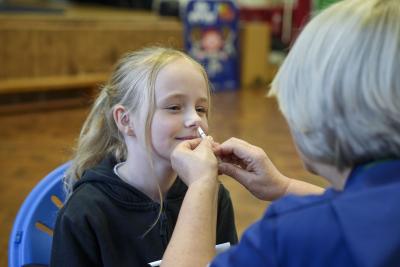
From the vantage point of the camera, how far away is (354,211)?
1.76 feet

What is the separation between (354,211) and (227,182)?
2149mm

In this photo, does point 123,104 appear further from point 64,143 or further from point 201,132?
point 64,143

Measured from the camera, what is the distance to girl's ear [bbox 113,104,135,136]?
3.32ft

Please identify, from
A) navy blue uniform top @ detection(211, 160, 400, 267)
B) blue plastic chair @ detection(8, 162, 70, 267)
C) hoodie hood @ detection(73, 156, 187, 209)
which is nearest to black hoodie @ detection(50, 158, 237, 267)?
hoodie hood @ detection(73, 156, 187, 209)

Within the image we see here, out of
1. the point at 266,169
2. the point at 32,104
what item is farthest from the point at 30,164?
the point at 266,169

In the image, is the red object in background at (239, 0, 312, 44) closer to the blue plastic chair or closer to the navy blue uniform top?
the blue plastic chair

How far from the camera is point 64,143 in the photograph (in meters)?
3.43

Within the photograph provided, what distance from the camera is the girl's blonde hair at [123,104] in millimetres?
969

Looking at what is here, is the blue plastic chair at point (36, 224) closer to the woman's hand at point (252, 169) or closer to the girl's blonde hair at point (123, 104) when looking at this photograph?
the girl's blonde hair at point (123, 104)

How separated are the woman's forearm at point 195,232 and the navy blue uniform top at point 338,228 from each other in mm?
91

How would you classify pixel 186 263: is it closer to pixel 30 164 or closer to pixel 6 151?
pixel 30 164

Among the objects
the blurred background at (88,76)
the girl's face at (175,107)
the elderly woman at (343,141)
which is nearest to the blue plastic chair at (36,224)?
the girl's face at (175,107)

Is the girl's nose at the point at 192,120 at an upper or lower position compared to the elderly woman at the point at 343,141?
lower

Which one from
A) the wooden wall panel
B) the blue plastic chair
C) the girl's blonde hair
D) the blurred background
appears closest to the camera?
Answer: the girl's blonde hair
